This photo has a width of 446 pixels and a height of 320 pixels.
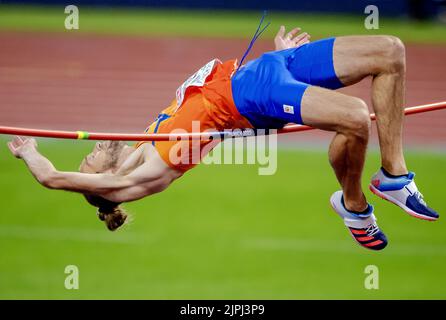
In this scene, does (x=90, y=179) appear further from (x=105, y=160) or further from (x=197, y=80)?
(x=197, y=80)

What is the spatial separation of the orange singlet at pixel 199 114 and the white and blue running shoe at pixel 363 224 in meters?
0.74

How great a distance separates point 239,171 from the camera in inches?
500

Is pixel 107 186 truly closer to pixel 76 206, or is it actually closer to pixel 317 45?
pixel 317 45

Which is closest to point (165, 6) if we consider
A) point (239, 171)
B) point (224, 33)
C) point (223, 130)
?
point (224, 33)

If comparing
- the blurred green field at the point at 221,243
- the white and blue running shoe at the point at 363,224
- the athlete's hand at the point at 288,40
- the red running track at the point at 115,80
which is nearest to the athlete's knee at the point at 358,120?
the white and blue running shoe at the point at 363,224

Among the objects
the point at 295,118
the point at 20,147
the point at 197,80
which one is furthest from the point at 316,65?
the point at 20,147

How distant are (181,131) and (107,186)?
56cm

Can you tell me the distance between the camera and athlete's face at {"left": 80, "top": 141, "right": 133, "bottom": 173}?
252 inches

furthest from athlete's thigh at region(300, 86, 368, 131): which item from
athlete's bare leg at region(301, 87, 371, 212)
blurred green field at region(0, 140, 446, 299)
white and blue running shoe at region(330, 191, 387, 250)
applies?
blurred green field at region(0, 140, 446, 299)

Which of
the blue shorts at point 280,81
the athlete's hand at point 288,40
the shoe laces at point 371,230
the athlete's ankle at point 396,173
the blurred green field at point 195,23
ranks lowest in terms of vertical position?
the shoe laces at point 371,230

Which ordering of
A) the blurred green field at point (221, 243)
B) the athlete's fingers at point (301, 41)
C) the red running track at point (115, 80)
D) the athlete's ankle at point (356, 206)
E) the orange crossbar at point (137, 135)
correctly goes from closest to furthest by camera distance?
the orange crossbar at point (137, 135), the athlete's ankle at point (356, 206), the athlete's fingers at point (301, 41), the blurred green field at point (221, 243), the red running track at point (115, 80)

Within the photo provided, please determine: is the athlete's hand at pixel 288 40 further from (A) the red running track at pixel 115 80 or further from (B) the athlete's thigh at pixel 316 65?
(A) the red running track at pixel 115 80

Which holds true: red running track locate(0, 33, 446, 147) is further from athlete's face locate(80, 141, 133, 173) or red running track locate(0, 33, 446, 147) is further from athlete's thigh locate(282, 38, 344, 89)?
athlete's thigh locate(282, 38, 344, 89)

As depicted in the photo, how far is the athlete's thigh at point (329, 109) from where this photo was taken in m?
5.59
